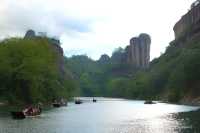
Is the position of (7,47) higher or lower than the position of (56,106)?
higher

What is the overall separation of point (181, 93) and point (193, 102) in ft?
53.9

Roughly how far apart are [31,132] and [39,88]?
74062 millimetres

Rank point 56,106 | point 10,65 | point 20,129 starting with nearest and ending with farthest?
point 20,129 → point 10,65 → point 56,106

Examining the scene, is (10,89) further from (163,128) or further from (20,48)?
(163,128)

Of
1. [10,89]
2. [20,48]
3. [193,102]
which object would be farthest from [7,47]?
[193,102]

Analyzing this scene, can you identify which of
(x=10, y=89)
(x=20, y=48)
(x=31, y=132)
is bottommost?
(x=31, y=132)

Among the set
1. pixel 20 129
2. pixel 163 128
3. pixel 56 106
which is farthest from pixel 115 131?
pixel 56 106

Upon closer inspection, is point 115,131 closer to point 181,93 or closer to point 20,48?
point 20,48

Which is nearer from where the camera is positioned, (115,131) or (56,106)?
(115,131)

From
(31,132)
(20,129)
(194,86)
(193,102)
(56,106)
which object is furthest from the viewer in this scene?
(194,86)

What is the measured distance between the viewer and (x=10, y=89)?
122 m

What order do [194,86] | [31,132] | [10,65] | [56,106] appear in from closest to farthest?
[31,132]
[10,65]
[56,106]
[194,86]

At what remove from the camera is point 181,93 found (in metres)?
176

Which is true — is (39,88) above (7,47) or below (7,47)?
below
